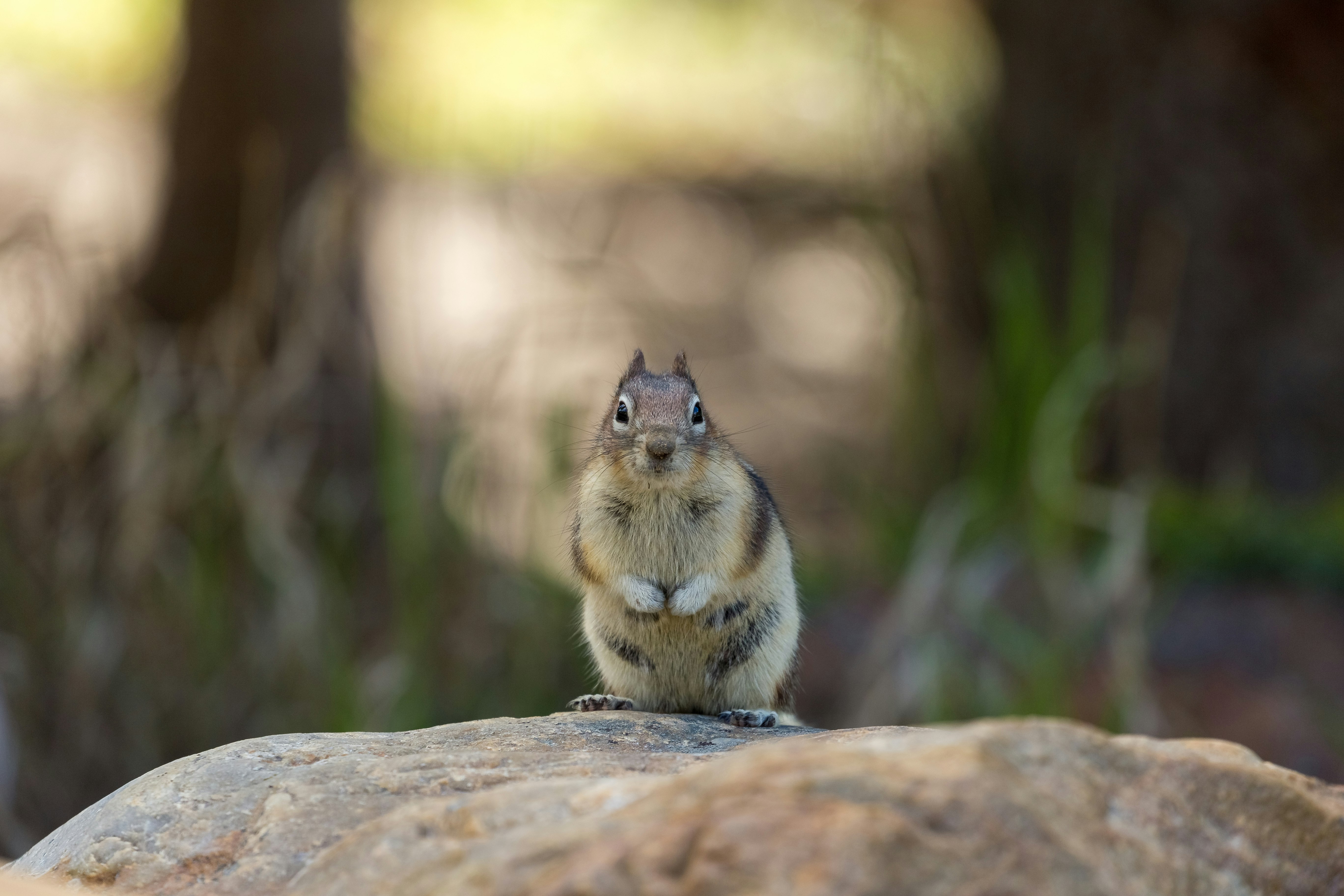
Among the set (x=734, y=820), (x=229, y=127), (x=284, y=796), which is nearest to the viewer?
(x=734, y=820)

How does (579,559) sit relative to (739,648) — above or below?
above

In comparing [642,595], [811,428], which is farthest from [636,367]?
[811,428]

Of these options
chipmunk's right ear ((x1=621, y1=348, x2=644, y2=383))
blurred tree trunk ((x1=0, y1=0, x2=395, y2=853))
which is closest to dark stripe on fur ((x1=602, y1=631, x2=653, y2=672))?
chipmunk's right ear ((x1=621, y1=348, x2=644, y2=383))

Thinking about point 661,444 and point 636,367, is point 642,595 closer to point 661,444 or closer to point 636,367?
point 661,444

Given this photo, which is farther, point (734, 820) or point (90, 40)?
point (90, 40)

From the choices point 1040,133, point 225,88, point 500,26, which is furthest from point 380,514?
point 500,26

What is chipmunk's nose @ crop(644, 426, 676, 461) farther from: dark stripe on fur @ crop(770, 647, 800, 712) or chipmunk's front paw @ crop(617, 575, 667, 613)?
dark stripe on fur @ crop(770, 647, 800, 712)
